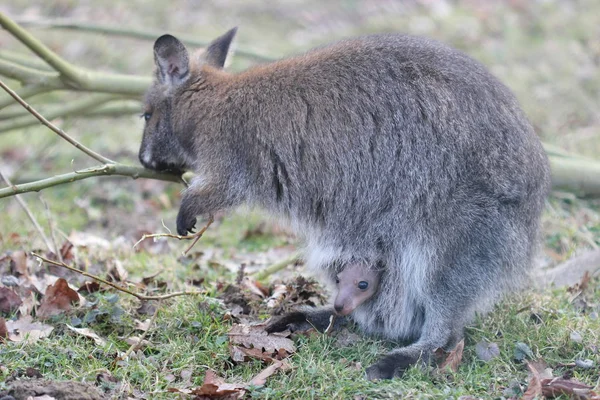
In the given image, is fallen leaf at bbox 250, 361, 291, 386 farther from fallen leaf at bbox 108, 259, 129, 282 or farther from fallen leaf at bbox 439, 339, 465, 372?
fallen leaf at bbox 108, 259, 129, 282

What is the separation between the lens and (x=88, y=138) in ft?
27.4

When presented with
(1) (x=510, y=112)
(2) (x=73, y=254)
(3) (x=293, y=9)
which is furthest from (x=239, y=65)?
(1) (x=510, y=112)

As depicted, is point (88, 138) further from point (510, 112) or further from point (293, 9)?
point (510, 112)

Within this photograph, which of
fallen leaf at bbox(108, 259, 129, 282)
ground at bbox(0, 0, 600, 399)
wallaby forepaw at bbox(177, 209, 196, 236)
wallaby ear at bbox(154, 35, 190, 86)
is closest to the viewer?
ground at bbox(0, 0, 600, 399)

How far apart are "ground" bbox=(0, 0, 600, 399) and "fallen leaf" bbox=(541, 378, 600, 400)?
16 centimetres

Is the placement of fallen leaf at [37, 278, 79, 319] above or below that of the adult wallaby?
below

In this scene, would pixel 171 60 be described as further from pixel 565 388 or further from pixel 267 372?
pixel 565 388

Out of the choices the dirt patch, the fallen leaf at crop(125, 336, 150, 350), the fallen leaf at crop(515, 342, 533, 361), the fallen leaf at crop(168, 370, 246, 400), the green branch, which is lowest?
the fallen leaf at crop(125, 336, 150, 350)

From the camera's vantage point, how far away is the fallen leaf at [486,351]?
4086 millimetres

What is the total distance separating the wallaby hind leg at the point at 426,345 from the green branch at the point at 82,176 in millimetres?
1720

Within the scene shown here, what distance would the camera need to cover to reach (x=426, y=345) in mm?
4086

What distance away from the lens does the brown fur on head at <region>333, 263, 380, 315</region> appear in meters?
4.14

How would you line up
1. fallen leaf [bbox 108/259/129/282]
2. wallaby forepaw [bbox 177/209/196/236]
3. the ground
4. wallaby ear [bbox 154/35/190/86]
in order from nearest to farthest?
the ground
wallaby forepaw [bbox 177/209/196/236]
wallaby ear [bbox 154/35/190/86]
fallen leaf [bbox 108/259/129/282]

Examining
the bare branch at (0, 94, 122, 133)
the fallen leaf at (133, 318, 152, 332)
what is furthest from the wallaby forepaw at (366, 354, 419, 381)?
the bare branch at (0, 94, 122, 133)
